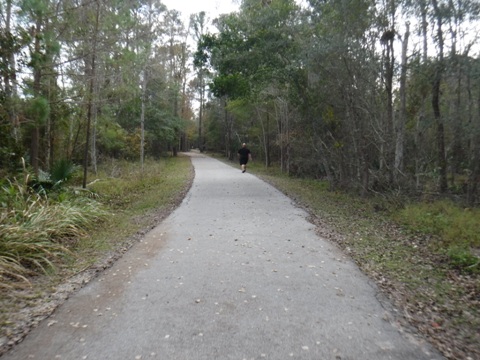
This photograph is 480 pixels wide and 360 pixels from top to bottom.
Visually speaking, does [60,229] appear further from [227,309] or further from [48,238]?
[227,309]

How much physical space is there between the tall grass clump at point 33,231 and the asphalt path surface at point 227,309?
3.31ft

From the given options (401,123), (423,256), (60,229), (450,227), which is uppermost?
(401,123)

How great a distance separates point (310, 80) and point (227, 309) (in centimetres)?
1117

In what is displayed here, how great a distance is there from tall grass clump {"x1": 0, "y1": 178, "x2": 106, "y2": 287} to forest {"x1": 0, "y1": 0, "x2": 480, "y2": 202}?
7.81ft

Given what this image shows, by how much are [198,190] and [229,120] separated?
2573cm

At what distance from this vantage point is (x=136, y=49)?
35.8 feet

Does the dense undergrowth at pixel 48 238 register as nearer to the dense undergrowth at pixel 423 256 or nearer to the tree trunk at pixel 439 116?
the dense undergrowth at pixel 423 256

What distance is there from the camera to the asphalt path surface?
10.1 feet

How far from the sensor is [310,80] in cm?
1337

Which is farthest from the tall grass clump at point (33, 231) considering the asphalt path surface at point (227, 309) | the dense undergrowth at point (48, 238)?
the asphalt path surface at point (227, 309)

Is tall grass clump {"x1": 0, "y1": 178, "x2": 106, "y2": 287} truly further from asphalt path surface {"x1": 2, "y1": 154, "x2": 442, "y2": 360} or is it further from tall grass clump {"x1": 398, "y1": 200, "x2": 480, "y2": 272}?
tall grass clump {"x1": 398, "y1": 200, "x2": 480, "y2": 272}

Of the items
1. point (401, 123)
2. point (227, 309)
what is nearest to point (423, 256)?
point (227, 309)

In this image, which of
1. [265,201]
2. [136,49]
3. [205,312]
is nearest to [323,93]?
[265,201]

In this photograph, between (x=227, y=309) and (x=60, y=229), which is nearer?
(x=227, y=309)
